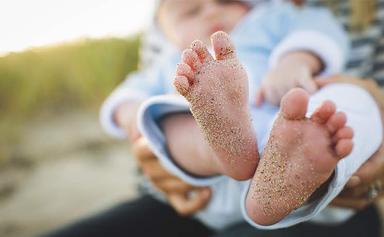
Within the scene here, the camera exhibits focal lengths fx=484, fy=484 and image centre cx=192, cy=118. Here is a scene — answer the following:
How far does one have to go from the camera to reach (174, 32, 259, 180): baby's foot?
51 centimetres

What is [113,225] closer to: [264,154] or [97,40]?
[264,154]

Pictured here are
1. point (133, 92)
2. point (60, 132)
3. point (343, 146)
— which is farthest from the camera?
point (60, 132)

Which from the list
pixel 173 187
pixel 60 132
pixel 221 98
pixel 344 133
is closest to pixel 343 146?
pixel 344 133

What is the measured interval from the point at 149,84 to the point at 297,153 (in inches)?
21.1

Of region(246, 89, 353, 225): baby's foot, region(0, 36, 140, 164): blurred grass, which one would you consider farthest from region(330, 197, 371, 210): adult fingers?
region(0, 36, 140, 164): blurred grass

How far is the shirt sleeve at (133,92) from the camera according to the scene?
3.21 ft

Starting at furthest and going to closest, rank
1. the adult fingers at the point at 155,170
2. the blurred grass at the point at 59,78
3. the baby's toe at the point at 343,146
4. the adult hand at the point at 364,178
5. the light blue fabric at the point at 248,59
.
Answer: the blurred grass at the point at 59,78
the adult fingers at the point at 155,170
the light blue fabric at the point at 248,59
the adult hand at the point at 364,178
the baby's toe at the point at 343,146

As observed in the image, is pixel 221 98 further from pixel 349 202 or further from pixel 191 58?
pixel 349 202

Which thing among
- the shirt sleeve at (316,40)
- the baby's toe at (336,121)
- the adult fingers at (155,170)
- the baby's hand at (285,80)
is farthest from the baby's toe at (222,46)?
the adult fingers at (155,170)

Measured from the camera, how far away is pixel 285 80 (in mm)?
741

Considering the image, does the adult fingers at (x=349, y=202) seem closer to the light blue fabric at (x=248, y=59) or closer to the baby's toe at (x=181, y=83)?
the light blue fabric at (x=248, y=59)

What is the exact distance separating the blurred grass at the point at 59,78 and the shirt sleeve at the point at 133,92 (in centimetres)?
104

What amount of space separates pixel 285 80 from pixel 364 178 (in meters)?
0.19

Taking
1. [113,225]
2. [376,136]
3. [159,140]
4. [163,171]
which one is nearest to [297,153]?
[376,136]
